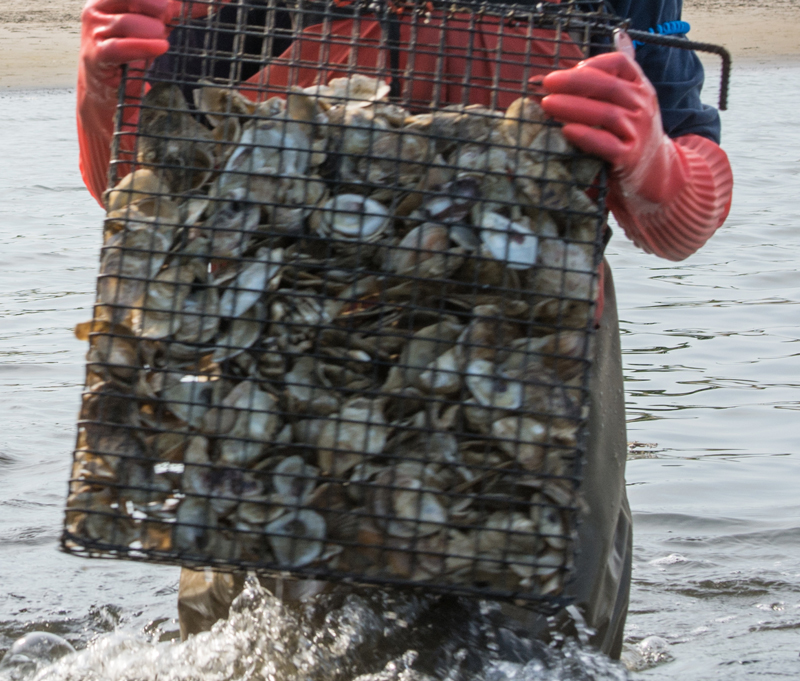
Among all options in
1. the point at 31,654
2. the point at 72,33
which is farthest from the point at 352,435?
the point at 72,33

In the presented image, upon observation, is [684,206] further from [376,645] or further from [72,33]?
[72,33]

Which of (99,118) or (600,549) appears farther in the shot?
(600,549)

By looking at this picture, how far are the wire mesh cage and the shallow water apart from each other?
2.07 feet

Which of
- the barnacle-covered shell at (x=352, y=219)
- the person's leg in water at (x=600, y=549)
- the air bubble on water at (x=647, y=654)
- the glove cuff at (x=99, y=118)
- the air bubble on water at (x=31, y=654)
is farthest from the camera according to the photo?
the air bubble on water at (x=647, y=654)

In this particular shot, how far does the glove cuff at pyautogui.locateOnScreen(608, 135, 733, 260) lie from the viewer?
77.8 inches

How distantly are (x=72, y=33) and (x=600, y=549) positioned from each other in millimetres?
16376

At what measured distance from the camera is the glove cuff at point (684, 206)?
1976 millimetres

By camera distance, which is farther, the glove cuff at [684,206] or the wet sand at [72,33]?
the wet sand at [72,33]

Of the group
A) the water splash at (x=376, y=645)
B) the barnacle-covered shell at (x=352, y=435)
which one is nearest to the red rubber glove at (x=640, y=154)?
the barnacle-covered shell at (x=352, y=435)

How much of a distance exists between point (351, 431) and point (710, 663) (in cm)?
188

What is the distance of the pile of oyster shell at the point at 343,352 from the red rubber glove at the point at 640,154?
0.06 m

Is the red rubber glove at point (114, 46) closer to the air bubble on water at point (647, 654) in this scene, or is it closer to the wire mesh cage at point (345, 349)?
the wire mesh cage at point (345, 349)

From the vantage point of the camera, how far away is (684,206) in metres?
2.03

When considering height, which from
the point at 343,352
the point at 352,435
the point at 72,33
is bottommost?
the point at 72,33
